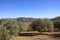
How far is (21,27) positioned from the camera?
148 feet

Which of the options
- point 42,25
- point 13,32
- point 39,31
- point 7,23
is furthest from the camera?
point 39,31

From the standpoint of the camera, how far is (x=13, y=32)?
2502 cm

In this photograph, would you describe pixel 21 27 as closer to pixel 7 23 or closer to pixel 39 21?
pixel 39 21

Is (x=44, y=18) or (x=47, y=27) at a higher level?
(x=44, y=18)

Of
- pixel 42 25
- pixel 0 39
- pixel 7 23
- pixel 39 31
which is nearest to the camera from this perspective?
pixel 0 39

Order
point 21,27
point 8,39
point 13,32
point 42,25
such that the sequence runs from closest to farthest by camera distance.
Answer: point 8,39 → point 13,32 → point 42,25 → point 21,27

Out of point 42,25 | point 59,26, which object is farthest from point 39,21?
point 59,26

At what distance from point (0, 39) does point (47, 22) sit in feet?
59.6

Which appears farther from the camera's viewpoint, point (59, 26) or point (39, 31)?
point (59, 26)

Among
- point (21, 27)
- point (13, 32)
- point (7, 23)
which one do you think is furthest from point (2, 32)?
point (21, 27)

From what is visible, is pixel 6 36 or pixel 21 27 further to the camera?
pixel 21 27

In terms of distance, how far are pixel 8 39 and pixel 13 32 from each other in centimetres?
320

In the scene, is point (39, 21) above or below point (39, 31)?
above

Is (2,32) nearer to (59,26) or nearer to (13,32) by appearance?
(13,32)
